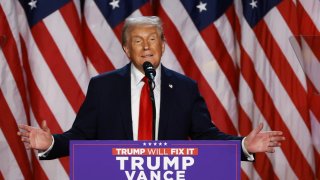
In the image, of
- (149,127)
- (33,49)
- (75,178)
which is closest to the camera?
(75,178)

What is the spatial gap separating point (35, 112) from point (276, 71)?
5.02ft

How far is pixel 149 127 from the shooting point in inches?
85.2

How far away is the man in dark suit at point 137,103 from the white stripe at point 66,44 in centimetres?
137

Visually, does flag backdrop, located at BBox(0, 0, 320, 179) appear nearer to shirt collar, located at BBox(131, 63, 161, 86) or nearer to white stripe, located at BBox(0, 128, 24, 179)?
white stripe, located at BBox(0, 128, 24, 179)

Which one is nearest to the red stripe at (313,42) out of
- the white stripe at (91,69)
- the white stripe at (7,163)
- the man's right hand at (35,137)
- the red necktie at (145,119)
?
the red necktie at (145,119)

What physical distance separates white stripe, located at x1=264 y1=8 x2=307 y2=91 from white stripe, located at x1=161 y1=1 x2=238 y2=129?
412 mm

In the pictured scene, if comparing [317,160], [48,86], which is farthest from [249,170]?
[48,86]

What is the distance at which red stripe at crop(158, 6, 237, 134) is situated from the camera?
3795 millimetres

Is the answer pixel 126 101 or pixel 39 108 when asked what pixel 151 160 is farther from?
pixel 39 108

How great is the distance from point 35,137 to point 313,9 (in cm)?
238

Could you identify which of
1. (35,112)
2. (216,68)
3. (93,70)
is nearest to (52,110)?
(35,112)

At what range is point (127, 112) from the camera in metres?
2.24

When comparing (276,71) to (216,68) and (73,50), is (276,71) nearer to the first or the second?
(216,68)

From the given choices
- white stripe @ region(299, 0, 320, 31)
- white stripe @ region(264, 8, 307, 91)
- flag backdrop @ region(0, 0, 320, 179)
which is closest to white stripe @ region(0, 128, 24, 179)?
flag backdrop @ region(0, 0, 320, 179)
